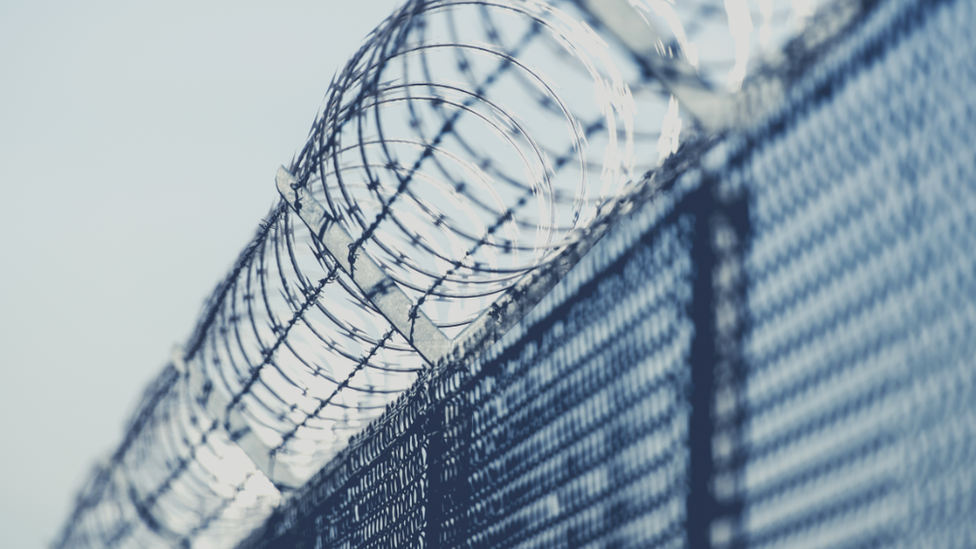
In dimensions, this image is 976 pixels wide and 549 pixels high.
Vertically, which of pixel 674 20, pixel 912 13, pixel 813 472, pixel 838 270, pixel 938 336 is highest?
pixel 674 20

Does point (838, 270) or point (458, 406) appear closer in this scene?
point (838, 270)

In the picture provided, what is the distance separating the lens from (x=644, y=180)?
1.96m

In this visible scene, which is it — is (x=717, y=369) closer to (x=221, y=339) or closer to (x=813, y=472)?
(x=813, y=472)

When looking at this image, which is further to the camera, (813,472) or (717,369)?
(717,369)

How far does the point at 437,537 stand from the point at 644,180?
1.51 m

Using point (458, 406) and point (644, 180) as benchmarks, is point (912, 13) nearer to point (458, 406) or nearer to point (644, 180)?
point (644, 180)

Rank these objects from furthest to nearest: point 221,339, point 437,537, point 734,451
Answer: point 221,339, point 437,537, point 734,451

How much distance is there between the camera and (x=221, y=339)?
4.03m

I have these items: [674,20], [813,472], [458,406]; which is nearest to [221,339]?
[458,406]

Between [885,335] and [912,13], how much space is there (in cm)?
52

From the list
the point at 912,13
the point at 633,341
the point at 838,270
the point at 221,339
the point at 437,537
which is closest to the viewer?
the point at 912,13

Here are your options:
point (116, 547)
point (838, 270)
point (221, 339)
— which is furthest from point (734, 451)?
point (116, 547)

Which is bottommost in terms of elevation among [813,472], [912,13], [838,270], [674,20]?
[813,472]

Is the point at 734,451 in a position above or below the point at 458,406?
below
